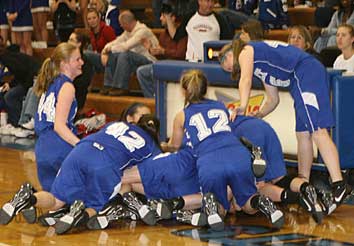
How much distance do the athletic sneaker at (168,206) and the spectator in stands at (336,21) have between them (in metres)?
4.81

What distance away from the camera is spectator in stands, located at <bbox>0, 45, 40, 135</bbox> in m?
12.7

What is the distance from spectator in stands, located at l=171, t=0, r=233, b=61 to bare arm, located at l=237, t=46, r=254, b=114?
13.1ft

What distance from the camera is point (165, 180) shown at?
7320 millimetres

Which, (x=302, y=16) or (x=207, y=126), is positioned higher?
(x=207, y=126)

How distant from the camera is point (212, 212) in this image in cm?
689

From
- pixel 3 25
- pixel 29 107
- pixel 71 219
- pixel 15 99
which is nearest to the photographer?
pixel 71 219

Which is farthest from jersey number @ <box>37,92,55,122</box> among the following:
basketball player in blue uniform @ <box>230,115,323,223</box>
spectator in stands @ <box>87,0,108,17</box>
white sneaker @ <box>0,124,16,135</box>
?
spectator in stands @ <box>87,0,108,17</box>

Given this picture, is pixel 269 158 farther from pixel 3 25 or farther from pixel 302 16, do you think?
pixel 3 25

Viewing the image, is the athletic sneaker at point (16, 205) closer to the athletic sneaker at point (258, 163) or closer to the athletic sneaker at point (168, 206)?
the athletic sneaker at point (168, 206)

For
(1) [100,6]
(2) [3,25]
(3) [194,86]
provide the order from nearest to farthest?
(3) [194,86]
(1) [100,6]
(2) [3,25]

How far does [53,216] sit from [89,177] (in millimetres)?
380

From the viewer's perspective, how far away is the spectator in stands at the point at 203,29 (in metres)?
11.7

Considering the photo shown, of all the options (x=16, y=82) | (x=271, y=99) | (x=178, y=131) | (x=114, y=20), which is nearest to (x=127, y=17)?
(x=114, y=20)

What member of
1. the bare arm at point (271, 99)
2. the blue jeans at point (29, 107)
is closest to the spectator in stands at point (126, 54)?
the blue jeans at point (29, 107)
